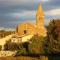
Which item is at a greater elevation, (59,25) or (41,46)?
(59,25)

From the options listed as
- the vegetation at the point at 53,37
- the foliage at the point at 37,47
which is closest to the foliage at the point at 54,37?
the vegetation at the point at 53,37

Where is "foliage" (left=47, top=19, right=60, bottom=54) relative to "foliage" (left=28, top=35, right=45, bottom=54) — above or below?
above

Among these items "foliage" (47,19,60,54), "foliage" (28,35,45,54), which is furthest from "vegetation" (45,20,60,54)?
"foliage" (28,35,45,54)

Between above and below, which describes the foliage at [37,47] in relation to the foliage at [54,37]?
below

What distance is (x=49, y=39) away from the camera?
156 ft

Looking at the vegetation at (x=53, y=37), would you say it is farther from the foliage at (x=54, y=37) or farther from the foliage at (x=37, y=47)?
the foliage at (x=37, y=47)

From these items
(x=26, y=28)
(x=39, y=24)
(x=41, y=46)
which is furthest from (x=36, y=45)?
(x=39, y=24)

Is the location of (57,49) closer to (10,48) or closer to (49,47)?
(49,47)

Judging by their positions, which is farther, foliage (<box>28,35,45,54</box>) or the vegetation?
foliage (<box>28,35,45,54</box>)

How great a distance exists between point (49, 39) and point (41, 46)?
5.47 meters

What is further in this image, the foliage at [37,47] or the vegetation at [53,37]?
the foliage at [37,47]

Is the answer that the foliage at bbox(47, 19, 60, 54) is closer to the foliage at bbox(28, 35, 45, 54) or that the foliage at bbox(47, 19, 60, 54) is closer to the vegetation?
the vegetation

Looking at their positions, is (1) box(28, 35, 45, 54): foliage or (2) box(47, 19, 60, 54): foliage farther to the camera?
(1) box(28, 35, 45, 54): foliage

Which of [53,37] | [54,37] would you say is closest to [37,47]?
[53,37]
